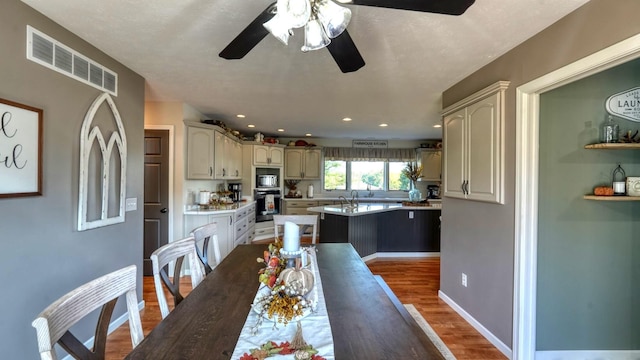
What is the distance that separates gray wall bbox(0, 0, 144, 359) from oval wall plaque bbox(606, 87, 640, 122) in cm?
389

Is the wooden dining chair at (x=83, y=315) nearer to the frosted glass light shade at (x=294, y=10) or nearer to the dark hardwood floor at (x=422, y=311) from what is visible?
the frosted glass light shade at (x=294, y=10)

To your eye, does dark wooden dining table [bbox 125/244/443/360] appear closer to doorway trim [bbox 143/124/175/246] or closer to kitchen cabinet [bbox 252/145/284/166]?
doorway trim [bbox 143/124/175/246]

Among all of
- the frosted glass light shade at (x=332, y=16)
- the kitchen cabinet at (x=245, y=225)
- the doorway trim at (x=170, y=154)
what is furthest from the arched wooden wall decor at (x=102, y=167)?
the kitchen cabinet at (x=245, y=225)

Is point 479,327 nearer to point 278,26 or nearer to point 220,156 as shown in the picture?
point 278,26

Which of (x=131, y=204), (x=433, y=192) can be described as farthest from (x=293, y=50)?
(x=433, y=192)

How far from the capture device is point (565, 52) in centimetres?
184

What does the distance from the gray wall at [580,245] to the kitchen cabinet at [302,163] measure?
17.3 feet

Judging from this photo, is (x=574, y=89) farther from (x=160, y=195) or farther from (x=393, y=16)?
(x=160, y=195)

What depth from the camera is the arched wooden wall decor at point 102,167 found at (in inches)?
88.2

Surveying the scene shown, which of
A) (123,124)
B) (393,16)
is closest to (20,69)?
(123,124)

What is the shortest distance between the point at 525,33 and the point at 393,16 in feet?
3.24

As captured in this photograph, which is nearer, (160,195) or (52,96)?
(52,96)

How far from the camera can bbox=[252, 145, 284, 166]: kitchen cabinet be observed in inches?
249

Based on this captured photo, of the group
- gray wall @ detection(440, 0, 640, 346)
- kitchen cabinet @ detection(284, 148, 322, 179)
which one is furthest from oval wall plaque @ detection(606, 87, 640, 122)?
kitchen cabinet @ detection(284, 148, 322, 179)
